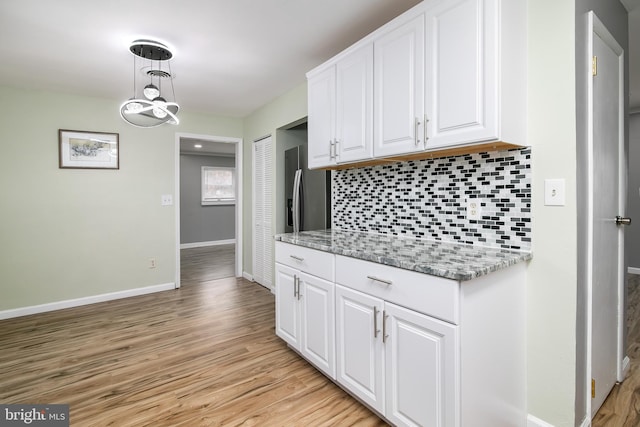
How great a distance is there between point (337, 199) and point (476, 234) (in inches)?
51.6

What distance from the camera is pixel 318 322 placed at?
202 centimetres

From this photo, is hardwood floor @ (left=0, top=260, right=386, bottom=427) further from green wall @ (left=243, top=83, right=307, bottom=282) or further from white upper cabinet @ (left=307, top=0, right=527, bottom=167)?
white upper cabinet @ (left=307, top=0, right=527, bottom=167)

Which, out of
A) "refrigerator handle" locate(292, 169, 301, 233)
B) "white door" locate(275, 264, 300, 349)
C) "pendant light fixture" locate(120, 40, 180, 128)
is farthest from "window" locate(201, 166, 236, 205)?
"white door" locate(275, 264, 300, 349)

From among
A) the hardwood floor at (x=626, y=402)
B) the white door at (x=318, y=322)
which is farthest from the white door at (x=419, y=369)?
the hardwood floor at (x=626, y=402)

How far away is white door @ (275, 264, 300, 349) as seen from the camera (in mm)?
2240

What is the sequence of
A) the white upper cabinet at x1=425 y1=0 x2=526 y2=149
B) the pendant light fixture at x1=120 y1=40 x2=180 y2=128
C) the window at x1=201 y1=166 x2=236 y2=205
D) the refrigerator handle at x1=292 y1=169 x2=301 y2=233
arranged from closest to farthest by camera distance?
the white upper cabinet at x1=425 y1=0 x2=526 y2=149 < the pendant light fixture at x1=120 y1=40 x2=180 y2=128 < the refrigerator handle at x1=292 y1=169 x2=301 y2=233 < the window at x1=201 y1=166 x2=236 y2=205

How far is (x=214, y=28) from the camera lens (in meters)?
2.19

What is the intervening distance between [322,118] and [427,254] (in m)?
1.34

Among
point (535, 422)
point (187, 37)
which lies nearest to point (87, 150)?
point (187, 37)

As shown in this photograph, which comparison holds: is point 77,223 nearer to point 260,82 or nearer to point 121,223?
point 121,223

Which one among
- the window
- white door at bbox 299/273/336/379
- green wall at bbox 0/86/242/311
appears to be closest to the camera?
white door at bbox 299/273/336/379

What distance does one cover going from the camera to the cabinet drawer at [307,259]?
192cm

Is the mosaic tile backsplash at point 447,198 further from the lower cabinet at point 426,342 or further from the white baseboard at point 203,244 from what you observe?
the white baseboard at point 203,244

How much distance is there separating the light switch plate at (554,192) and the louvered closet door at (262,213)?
304 centimetres
